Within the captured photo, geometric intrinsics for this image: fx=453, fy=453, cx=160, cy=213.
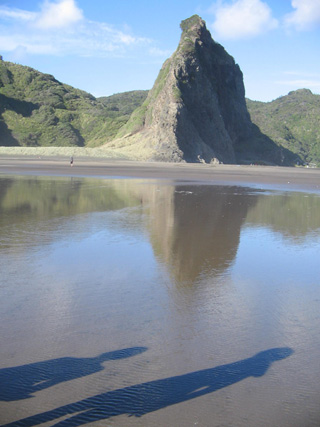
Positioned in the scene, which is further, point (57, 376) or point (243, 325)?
point (243, 325)

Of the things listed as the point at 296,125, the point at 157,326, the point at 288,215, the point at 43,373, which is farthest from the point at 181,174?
the point at 296,125

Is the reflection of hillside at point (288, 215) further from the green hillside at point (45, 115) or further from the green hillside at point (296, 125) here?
the green hillside at point (296, 125)

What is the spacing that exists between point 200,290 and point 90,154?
157 feet

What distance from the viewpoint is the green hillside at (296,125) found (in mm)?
113438

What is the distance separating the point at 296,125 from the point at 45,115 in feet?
247

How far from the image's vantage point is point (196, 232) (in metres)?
10.5

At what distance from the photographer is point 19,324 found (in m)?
4.83

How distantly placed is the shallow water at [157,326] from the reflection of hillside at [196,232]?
49mm

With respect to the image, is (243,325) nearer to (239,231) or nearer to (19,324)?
(19,324)

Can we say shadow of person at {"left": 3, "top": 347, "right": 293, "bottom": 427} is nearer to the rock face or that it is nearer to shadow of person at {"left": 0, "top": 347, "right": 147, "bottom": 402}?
shadow of person at {"left": 0, "top": 347, "right": 147, "bottom": 402}

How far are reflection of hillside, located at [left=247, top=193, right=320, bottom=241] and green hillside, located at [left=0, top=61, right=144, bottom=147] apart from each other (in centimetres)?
6106

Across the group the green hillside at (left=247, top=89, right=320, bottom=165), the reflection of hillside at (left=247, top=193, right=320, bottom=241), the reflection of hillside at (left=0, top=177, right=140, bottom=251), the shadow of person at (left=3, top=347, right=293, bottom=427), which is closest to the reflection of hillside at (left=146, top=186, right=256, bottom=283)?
the reflection of hillside at (left=247, top=193, right=320, bottom=241)

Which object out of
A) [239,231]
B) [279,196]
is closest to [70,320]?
[239,231]

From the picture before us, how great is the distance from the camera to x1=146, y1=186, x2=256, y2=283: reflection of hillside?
7.70 m
